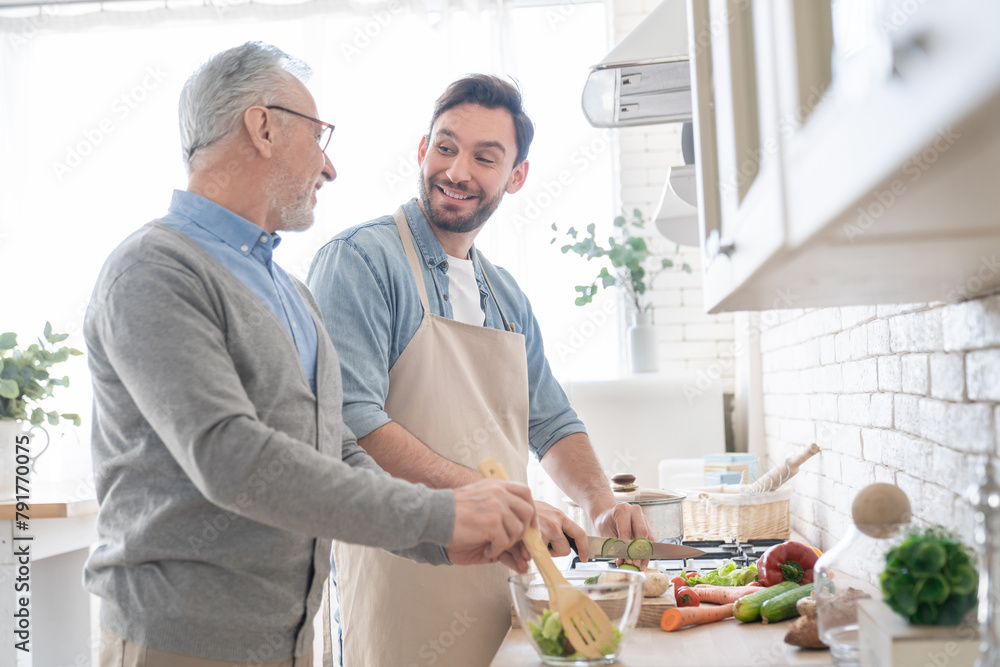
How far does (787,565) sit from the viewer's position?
157cm

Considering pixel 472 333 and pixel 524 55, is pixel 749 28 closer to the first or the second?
pixel 472 333

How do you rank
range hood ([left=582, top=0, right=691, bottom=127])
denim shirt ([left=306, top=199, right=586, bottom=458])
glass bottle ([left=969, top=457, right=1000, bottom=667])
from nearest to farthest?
1. glass bottle ([left=969, top=457, right=1000, bottom=667])
2. denim shirt ([left=306, top=199, right=586, bottom=458])
3. range hood ([left=582, top=0, right=691, bottom=127])

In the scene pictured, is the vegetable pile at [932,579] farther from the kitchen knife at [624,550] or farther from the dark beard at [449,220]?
the dark beard at [449,220]

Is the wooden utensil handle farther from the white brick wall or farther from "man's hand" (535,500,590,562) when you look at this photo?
the white brick wall

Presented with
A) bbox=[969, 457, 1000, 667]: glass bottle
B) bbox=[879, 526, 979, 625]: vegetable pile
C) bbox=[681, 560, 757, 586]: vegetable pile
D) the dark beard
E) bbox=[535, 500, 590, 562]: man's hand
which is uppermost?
the dark beard

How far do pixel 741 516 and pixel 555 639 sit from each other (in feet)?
4.07


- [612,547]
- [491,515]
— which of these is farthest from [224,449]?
[612,547]

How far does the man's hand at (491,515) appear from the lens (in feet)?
3.41

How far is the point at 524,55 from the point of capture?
4.15 meters

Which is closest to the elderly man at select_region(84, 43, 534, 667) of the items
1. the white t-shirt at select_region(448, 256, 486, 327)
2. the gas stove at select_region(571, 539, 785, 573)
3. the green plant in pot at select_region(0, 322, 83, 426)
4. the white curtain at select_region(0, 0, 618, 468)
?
the white t-shirt at select_region(448, 256, 486, 327)

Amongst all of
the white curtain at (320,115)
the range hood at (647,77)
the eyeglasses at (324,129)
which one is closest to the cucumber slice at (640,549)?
the eyeglasses at (324,129)

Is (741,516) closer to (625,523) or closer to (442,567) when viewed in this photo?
(625,523)

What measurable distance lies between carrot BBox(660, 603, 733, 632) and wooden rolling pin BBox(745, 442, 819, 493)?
85 cm

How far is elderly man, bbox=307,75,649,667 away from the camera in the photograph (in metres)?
1.53
